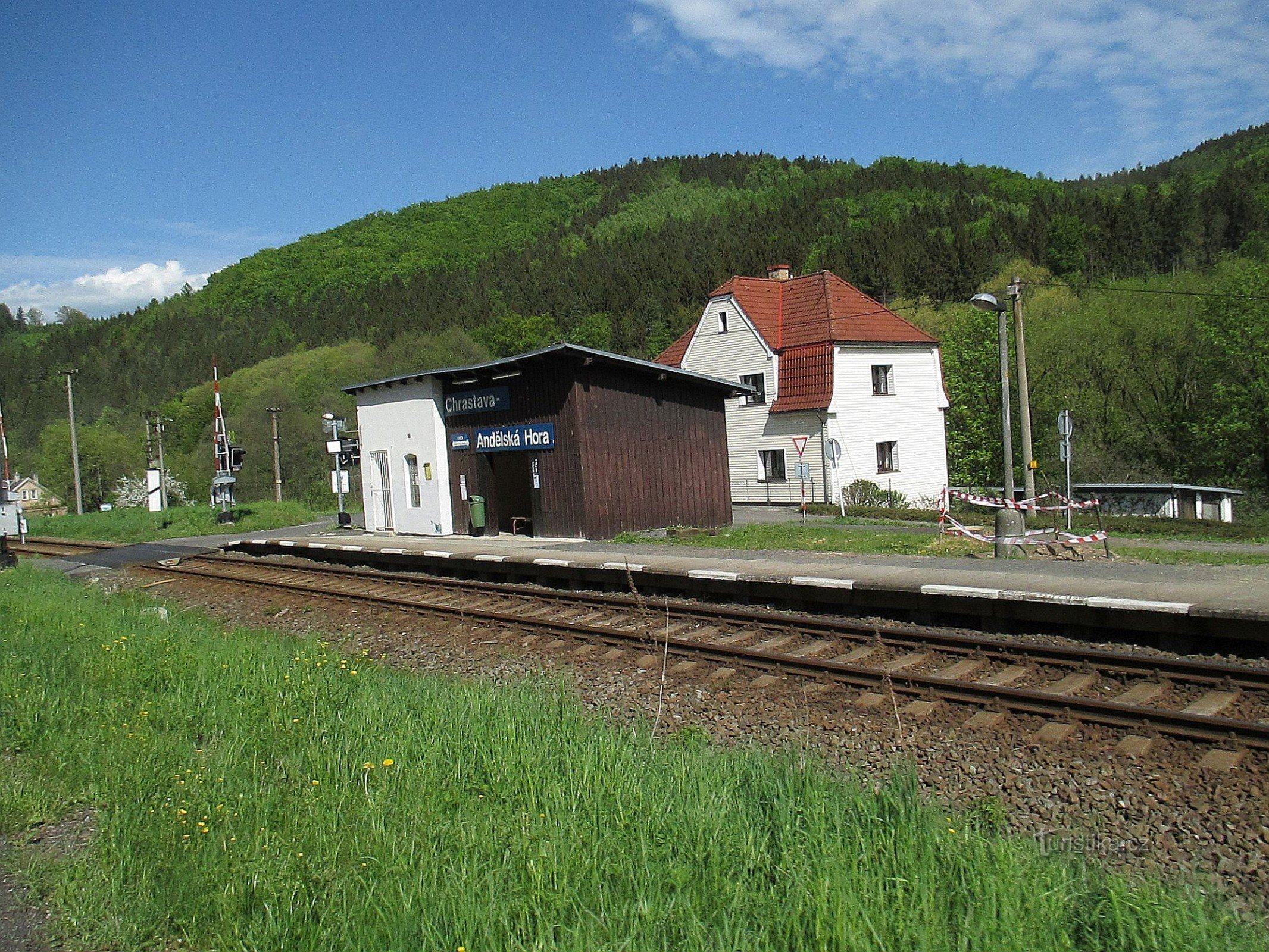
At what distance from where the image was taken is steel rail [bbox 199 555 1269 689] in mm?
7605

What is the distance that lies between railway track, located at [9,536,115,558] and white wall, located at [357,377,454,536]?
359 inches

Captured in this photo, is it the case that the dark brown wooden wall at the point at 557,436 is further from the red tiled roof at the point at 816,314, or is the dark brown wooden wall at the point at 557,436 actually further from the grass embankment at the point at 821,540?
the red tiled roof at the point at 816,314

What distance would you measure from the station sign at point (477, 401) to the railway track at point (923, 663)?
10.4 metres

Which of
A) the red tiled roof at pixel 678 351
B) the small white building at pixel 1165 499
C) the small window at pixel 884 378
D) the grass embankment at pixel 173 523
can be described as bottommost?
the small white building at pixel 1165 499

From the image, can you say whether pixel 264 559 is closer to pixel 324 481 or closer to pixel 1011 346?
pixel 324 481

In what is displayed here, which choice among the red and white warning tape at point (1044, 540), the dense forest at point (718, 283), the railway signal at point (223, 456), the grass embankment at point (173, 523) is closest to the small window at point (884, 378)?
the dense forest at point (718, 283)

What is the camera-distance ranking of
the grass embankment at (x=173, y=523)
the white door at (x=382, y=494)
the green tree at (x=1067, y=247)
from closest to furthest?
the white door at (x=382, y=494)
the grass embankment at (x=173, y=523)
the green tree at (x=1067, y=247)

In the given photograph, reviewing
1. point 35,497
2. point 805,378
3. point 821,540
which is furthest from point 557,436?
point 35,497

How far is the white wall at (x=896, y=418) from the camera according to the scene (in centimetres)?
3984

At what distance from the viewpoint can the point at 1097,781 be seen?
5801 mm

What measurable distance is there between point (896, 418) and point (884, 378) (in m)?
1.76

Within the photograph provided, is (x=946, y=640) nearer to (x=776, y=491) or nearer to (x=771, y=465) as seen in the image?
(x=776, y=491)

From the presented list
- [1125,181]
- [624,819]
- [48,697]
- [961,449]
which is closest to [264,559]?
[48,697]

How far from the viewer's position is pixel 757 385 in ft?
139
